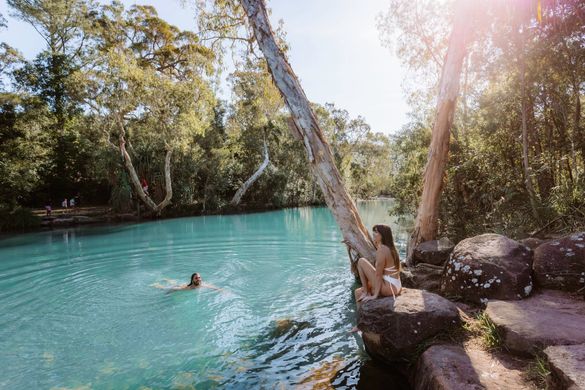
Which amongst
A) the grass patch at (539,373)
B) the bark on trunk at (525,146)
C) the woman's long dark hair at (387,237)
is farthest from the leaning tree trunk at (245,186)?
the grass patch at (539,373)

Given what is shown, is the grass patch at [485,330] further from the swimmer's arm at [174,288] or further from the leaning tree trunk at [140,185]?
the leaning tree trunk at [140,185]

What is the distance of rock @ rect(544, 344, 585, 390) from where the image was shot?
2.76 m

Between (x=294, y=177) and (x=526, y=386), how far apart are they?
3415 centimetres

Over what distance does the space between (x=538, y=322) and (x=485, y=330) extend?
56cm

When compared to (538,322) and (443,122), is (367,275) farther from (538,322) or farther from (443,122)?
(443,122)

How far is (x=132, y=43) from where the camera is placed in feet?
85.5

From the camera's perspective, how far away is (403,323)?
4.47 m

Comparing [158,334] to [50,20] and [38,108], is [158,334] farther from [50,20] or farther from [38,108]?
[50,20]

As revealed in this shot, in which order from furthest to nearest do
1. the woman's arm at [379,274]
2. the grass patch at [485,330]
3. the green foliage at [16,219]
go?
the green foliage at [16,219]
the woman's arm at [379,274]
the grass patch at [485,330]

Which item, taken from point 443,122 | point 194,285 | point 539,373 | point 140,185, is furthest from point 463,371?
point 140,185

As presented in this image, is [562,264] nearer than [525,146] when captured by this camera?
Yes

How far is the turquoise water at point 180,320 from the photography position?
5.04m

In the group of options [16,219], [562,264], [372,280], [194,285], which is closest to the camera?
[562,264]

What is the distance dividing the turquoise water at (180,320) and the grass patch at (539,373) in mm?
1712
